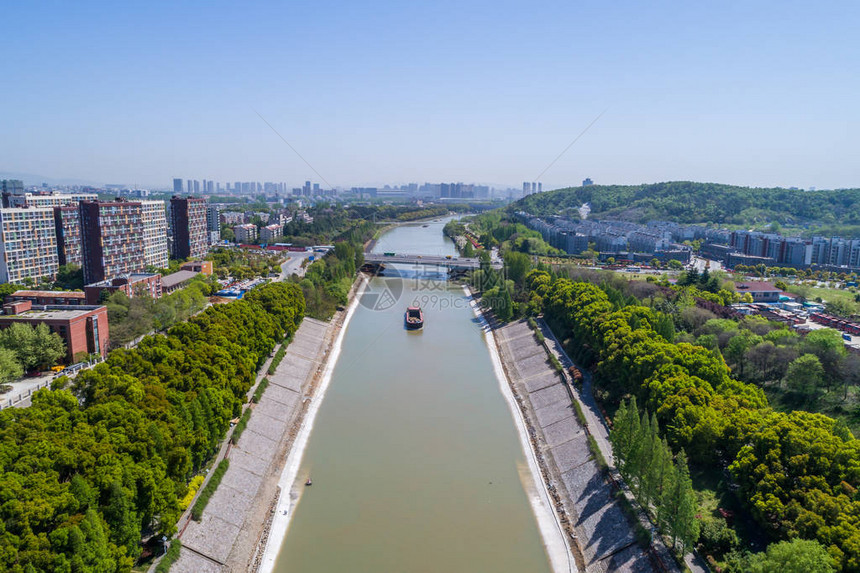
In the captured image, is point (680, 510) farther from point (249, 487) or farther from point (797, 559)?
point (249, 487)

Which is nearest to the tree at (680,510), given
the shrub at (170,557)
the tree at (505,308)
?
the shrub at (170,557)

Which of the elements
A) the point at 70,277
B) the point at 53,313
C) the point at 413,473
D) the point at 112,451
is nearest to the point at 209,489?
the point at 112,451

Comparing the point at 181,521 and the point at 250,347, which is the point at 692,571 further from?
the point at 250,347

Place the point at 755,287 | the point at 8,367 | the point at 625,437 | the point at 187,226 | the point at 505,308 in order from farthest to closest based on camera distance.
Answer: the point at 187,226 → the point at 755,287 → the point at 505,308 → the point at 8,367 → the point at 625,437

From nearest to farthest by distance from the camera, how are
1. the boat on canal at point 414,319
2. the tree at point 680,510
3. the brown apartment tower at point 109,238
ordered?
the tree at point 680,510, the boat on canal at point 414,319, the brown apartment tower at point 109,238

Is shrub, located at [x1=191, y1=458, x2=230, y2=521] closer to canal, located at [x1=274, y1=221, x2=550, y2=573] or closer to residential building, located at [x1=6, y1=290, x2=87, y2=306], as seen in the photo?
canal, located at [x1=274, y1=221, x2=550, y2=573]

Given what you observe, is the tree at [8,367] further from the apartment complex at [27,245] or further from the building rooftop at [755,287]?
the building rooftop at [755,287]

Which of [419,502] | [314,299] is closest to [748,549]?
[419,502]
